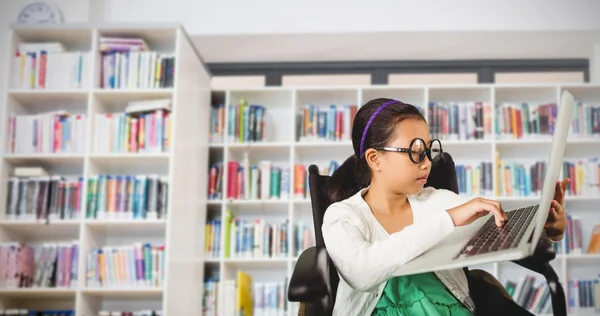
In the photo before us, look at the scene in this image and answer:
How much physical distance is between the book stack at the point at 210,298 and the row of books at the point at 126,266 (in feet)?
2.15

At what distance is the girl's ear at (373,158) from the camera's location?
184 cm

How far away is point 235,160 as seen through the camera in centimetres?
498

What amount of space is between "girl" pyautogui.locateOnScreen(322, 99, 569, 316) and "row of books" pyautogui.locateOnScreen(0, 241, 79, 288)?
2500 mm

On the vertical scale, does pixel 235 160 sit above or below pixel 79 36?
below

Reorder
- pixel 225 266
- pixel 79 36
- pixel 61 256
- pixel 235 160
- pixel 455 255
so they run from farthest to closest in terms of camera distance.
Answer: pixel 235 160
pixel 225 266
pixel 79 36
pixel 61 256
pixel 455 255

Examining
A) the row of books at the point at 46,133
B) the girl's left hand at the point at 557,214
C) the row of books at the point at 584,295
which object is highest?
the row of books at the point at 46,133

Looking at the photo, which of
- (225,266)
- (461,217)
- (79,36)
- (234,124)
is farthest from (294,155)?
(461,217)

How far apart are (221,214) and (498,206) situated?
3.53 m

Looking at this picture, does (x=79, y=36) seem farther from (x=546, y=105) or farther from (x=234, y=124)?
(x=546, y=105)

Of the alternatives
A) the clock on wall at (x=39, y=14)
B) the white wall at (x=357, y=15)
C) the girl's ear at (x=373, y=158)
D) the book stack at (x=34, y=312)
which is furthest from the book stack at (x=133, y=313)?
the girl's ear at (x=373, y=158)

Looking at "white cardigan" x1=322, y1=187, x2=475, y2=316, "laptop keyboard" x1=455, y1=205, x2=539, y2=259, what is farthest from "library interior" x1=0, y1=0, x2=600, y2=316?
"laptop keyboard" x1=455, y1=205, x2=539, y2=259

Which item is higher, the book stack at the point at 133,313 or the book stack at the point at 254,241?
the book stack at the point at 254,241

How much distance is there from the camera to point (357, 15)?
4.71 m

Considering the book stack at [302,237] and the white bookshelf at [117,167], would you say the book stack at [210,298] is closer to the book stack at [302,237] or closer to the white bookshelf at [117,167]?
the white bookshelf at [117,167]
